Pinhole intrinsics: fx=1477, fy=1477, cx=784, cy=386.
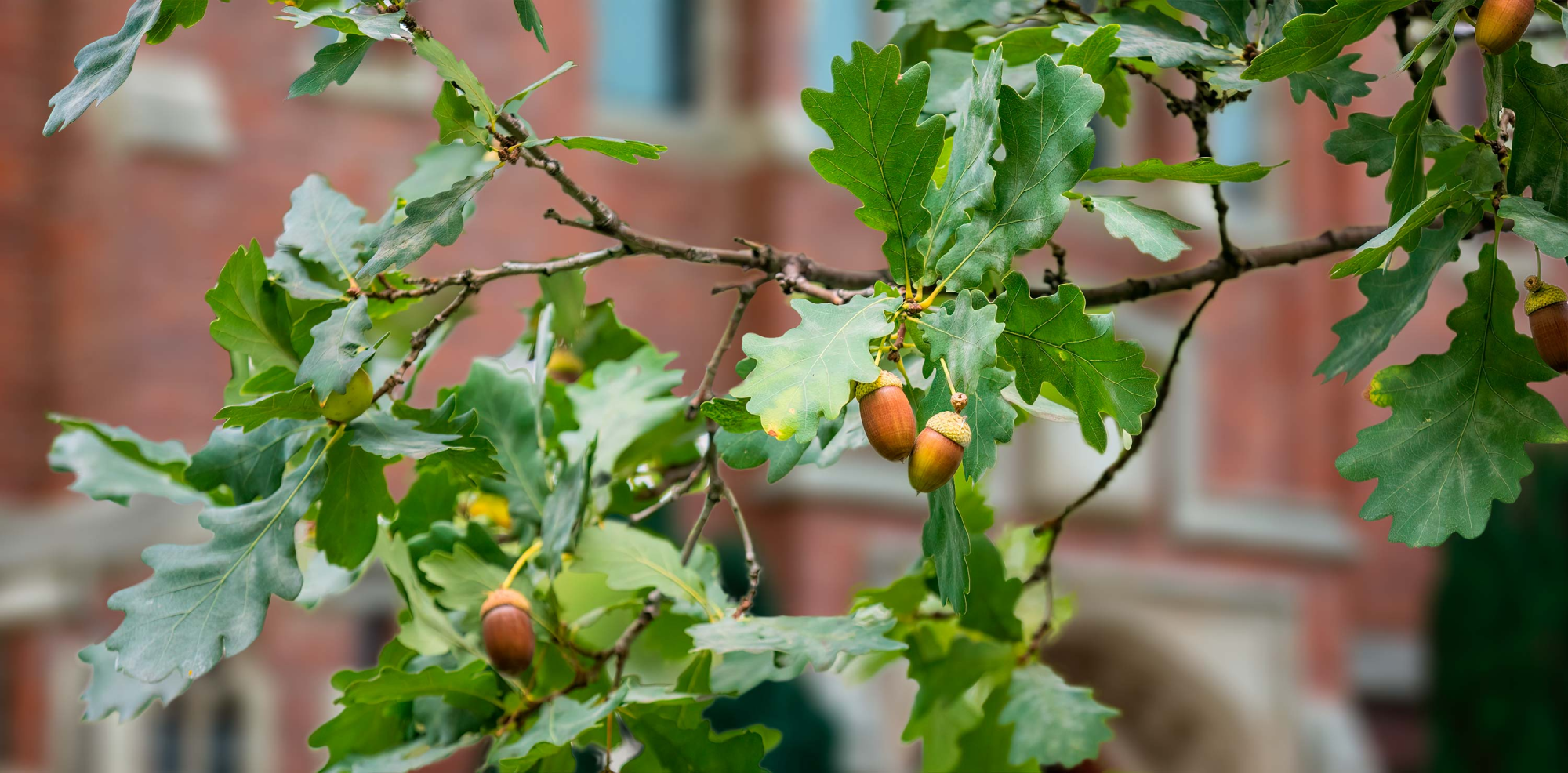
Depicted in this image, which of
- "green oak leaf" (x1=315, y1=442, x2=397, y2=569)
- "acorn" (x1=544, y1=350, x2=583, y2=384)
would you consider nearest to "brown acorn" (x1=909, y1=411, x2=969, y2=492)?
"green oak leaf" (x1=315, y1=442, x2=397, y2=569)

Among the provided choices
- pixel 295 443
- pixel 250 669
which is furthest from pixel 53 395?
pixel 295 443

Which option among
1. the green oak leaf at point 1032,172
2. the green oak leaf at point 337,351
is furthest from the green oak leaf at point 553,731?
the green oak leaf at point 1032,172

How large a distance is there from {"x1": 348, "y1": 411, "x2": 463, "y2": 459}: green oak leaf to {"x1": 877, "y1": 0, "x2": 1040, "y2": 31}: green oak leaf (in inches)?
19.8

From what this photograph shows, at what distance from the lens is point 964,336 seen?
0.87 metres

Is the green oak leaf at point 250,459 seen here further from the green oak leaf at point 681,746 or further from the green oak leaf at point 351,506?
the green oak leaf at point 681,746

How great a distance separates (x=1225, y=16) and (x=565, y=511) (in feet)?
2.03

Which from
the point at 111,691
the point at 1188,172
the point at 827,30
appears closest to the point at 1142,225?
the point at 1188,172

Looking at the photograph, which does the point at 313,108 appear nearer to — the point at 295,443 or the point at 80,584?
the point at 80,584

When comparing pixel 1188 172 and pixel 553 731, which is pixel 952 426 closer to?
pixel 1188 172

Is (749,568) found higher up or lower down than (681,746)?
higher up

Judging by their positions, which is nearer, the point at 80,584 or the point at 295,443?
the point at 295,443

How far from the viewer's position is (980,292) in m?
0.90

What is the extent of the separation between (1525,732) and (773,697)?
369cm

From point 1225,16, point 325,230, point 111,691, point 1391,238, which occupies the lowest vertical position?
point 111,691
